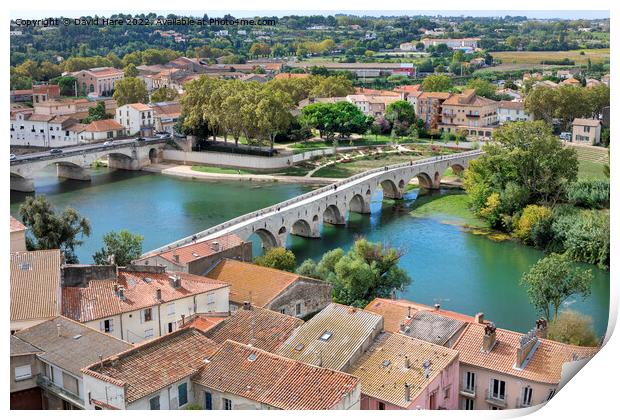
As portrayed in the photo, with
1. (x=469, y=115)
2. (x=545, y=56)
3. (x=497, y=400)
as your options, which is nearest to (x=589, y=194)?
(x=497, y=400)

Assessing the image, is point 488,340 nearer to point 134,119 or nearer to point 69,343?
point 69,343

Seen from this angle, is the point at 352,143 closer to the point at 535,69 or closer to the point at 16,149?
the point at 16,149

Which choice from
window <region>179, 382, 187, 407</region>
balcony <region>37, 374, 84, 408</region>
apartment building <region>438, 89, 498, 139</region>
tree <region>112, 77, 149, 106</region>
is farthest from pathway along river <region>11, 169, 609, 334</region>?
apartment building <region>438, 89, 498, 139</region>

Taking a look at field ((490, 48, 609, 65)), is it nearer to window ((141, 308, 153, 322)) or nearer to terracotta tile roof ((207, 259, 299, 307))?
terracotta tile roof ((207, 259, 299, 307))

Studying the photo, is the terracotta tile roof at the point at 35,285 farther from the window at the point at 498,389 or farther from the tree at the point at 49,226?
the window at the point at 498,389

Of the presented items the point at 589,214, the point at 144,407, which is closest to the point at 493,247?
the point at 589,214
